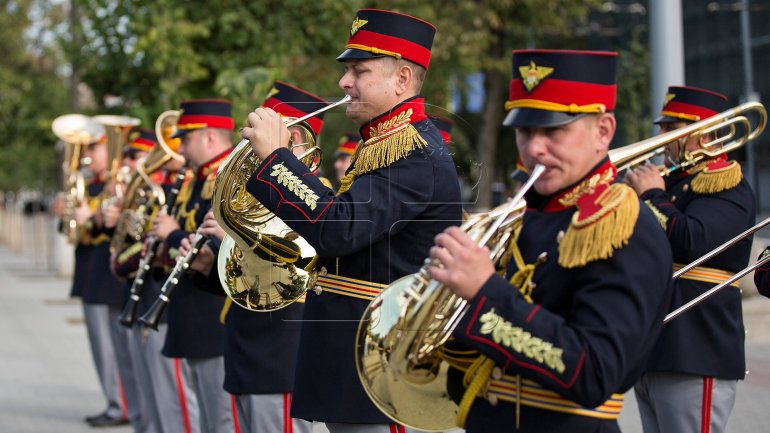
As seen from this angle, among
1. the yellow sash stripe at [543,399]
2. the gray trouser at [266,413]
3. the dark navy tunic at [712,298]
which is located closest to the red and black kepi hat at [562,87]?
the yellow sash stripe at [543,399]

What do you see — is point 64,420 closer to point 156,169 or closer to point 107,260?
point 107,260

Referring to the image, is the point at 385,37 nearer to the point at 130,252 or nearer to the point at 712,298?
the point at 712,298

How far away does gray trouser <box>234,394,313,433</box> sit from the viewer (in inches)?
196

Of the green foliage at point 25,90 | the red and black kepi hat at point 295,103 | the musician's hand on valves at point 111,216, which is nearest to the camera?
the red and black kepi hat at point 295,103

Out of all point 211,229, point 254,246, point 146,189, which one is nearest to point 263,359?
point 211,229

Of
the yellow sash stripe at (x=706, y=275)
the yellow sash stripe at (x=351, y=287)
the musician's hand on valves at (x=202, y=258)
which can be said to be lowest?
the yellow sash stripe at (x=706, y=275)

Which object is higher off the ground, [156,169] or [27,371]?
[156,169]

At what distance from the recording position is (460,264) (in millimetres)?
2582

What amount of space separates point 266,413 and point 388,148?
5.84 ft

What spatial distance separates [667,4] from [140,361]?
4500 mm

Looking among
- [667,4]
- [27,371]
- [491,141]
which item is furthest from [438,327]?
[491,141]

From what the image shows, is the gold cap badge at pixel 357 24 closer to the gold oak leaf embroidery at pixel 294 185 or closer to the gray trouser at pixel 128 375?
the gold oak leaf embroidery at pixel 294 185

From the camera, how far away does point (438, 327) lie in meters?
2.75

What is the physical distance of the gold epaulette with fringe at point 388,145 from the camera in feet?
12.0
